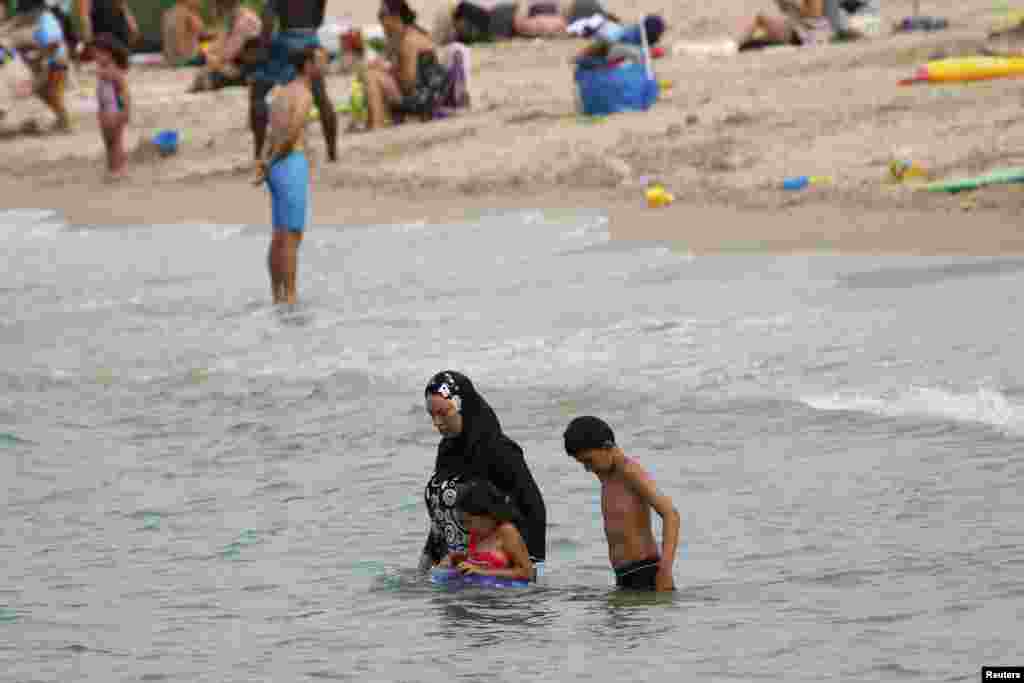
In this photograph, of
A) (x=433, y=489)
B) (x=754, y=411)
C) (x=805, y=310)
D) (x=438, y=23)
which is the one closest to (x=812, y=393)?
(x=754, y=411)

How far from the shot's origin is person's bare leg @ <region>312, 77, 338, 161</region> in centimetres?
1639

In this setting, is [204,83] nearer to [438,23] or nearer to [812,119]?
[438,23]

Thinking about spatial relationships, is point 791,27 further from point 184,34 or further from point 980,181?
point 184,34

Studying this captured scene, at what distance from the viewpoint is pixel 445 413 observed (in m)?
6.11

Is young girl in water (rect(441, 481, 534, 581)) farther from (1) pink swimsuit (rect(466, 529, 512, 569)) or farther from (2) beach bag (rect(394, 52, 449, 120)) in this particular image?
(2) beach bag (rect(394, 52, 449, 120))

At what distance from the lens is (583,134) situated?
55.2 ft

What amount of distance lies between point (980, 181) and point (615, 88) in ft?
16.1

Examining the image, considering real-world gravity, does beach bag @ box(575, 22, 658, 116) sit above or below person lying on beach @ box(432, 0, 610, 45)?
below

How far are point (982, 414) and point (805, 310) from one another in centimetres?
244

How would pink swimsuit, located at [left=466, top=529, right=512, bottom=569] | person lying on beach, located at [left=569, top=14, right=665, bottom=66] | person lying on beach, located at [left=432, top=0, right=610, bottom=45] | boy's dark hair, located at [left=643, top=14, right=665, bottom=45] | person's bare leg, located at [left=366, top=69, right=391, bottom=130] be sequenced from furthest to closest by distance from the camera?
person lying on beach, located at [left=432, top=0, right=610, bottom=45]
boy's dark hair, located at [left=643, top=14, right=665, bottom=45]
person's bare leg, located at [left=366, top=69, right=391, bottom=130]
person lying on beach, located at [left=569, top=14, right=665, bottom=66]
pink swimsuit, located at [left=466, top=529, right=512, bottom=569]

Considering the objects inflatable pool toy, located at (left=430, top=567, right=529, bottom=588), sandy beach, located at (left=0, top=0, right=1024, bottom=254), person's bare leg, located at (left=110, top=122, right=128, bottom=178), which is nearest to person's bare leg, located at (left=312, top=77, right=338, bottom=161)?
sandy beach, located at (left=0, top=0, right=1024, bottom=254)

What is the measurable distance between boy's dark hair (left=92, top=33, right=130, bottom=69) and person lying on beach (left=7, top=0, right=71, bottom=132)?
3.18m

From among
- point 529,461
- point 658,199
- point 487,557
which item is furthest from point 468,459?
point 658,199

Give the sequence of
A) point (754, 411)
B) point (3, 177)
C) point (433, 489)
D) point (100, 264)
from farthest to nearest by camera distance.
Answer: point (3, 177) < point (100, 264) < point (754, 411) < point (433, 489)
